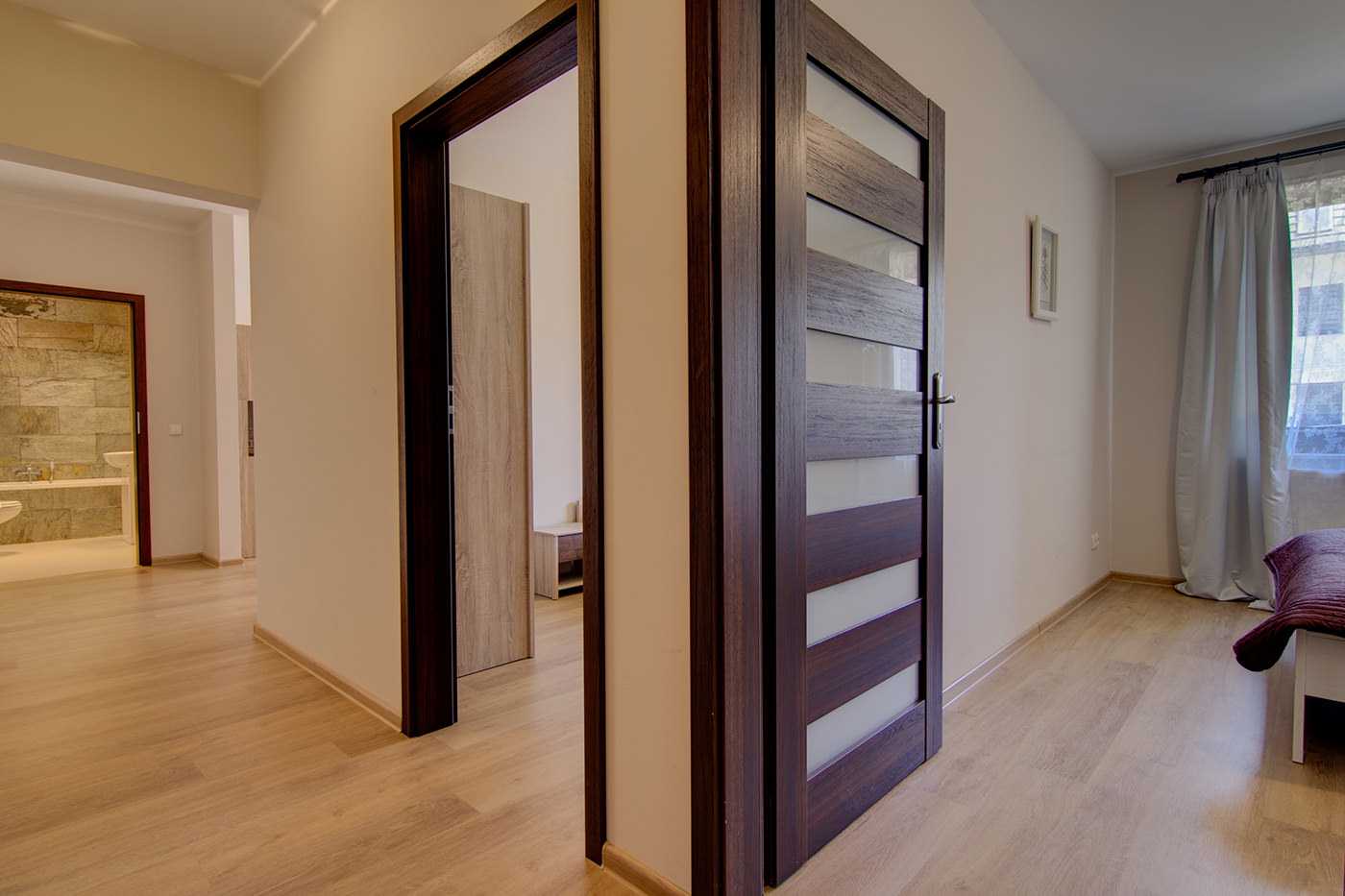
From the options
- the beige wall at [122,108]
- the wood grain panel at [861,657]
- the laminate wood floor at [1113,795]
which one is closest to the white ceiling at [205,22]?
the beige wall at [122,108]

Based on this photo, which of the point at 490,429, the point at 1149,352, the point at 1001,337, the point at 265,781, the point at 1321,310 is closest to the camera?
the point at 265,781

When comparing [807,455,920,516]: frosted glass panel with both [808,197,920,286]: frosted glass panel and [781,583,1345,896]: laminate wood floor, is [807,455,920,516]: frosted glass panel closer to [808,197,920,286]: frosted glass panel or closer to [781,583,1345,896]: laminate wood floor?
[808,197,920,286]: frosted glass panel

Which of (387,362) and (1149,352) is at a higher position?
(1149,352)

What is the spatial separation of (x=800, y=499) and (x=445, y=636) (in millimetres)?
1401

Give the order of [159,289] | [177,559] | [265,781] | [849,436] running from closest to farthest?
[849,436]
[265,781]
[159,289]
[177,559]

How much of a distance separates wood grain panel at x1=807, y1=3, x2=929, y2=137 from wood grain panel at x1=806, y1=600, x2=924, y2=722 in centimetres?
141

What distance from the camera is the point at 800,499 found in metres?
1.51

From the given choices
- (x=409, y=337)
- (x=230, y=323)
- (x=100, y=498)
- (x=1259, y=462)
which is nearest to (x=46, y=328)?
(x=100, y=498)

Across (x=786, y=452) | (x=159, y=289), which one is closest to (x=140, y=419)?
(x=159, y=289)

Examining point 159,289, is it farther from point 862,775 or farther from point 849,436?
point 862,775

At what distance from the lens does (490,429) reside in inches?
112

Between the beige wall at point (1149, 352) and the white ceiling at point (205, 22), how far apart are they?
4635mm

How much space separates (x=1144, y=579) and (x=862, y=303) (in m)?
3.77

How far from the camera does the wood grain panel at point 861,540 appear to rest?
1.58 metres
